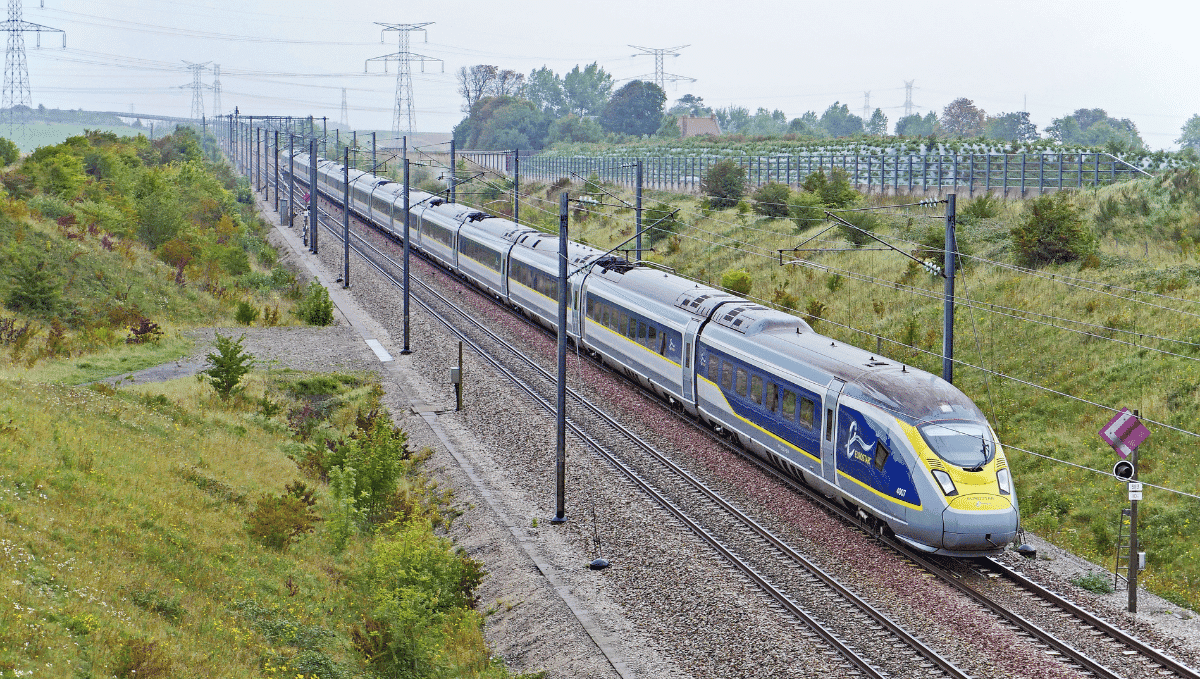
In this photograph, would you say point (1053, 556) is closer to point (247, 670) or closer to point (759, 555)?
point (759, 555)

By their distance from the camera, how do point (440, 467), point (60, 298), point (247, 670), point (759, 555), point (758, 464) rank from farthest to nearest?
point (60, 298), point (440, 467), point (758, 464), point (759, 555), point (247, 670)

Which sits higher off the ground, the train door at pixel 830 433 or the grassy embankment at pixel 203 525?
the train door at pixel 830 433


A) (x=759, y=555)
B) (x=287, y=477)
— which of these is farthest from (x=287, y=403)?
(x=759, y=555)

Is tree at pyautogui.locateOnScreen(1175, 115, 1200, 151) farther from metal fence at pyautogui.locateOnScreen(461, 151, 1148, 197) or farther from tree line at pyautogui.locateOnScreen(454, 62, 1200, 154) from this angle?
metal fence at pyautogui.locateOnScreen(461, 151, 1148, 197)

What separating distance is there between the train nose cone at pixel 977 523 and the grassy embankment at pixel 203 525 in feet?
25.7

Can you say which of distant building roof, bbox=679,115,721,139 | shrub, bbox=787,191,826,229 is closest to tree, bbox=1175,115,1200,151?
distant building roof, bbox=679,115,721,139

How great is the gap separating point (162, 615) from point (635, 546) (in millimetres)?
8631

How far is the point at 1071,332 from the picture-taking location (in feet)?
99.2

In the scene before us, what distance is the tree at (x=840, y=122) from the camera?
632 ft

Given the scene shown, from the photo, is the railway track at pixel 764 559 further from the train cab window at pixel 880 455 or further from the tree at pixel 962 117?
the tree at pixel 962 117

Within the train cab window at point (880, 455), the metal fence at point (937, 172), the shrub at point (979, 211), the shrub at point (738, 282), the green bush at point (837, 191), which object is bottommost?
the train cab window at point (880, 455)

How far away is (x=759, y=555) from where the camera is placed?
19688mm

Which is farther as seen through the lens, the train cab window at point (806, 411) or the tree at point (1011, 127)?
the tree at point (1011, 127)

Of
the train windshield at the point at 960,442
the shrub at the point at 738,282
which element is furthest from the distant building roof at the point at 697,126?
the train windshield at the point at 960,442
